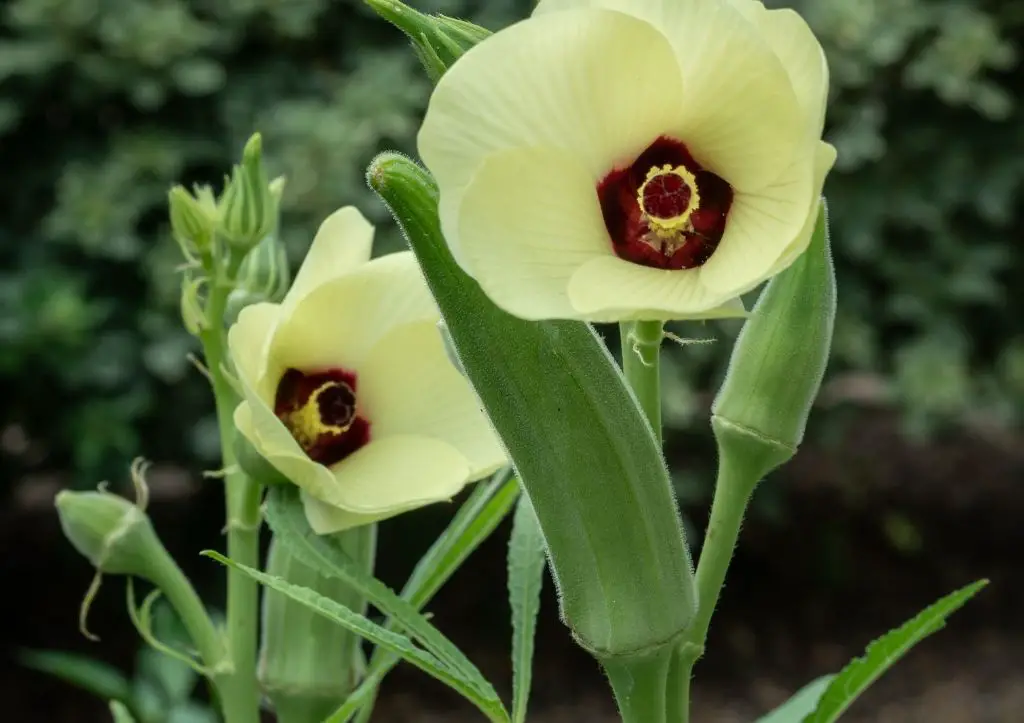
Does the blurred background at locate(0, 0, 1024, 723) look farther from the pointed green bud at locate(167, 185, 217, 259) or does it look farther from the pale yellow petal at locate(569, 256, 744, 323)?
the pale yellow petal at locate(569, 256, 744, 323)

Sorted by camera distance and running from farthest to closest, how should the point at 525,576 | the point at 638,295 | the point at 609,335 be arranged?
the point at 609,335, the point at 525,576, the point at 638,295

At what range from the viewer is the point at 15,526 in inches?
101

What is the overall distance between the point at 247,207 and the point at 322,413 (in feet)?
0.39

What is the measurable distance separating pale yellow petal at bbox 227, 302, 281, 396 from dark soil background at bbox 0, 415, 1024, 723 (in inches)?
70.3

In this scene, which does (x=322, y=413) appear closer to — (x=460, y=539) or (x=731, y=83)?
(x=460, y=539)

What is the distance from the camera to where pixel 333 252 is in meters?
0.55

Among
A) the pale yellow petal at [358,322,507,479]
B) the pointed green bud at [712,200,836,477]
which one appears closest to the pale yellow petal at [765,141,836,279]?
the pointed green bud at [712,200,836,477]

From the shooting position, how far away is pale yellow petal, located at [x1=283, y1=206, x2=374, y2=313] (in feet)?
1.78

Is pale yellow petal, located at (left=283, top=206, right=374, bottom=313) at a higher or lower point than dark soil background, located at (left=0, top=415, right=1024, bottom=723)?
higher

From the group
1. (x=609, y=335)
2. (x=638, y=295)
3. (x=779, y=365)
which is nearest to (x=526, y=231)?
(x=638, y=295)

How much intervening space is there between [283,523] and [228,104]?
5.51 feet

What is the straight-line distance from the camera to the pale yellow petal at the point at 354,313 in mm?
545

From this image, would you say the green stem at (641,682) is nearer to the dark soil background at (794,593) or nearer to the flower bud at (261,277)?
the flower bud at (261,277)

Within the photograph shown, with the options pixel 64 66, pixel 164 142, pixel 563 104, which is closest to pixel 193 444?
pixel 164 142
